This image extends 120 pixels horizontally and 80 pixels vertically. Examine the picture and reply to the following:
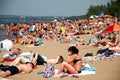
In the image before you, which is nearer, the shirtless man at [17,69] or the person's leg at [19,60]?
the shirtless man at [17,69]

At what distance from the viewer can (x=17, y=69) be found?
350cm

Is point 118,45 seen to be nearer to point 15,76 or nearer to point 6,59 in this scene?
point 6,59

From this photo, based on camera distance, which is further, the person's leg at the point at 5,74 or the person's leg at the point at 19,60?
the person's leg at the point at 19,60

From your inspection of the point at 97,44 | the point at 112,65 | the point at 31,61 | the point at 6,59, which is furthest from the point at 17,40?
the point at 112,65

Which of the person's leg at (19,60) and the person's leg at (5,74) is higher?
the person's leg at (19,60)

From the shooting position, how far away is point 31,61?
4008mm

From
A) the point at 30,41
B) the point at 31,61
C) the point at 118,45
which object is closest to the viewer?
the point at 31,61

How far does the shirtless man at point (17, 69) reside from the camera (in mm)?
3343

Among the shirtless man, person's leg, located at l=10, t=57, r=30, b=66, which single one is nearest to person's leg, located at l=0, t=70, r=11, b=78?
the shirtless man

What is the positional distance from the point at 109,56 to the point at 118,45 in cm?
93

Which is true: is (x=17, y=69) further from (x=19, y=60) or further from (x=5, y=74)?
(x=19, y=60)

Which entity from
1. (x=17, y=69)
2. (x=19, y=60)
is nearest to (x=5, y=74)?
(x=17, y=69)

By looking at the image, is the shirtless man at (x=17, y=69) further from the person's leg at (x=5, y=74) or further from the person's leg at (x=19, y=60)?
the person's leg at (x=19, y=60)

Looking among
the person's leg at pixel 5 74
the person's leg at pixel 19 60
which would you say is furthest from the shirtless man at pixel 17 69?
the person's leg at pixel 19 60
